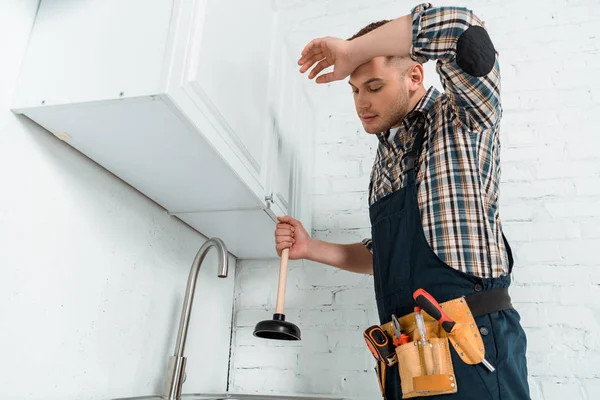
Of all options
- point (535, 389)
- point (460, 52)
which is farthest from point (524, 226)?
point (460, 52)

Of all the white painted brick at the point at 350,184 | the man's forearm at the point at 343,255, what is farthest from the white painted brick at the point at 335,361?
the white painted brick at the point at 350,184

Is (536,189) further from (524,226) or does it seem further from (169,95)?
(169,95)

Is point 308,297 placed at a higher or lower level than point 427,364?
higher

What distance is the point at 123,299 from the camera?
1212mm

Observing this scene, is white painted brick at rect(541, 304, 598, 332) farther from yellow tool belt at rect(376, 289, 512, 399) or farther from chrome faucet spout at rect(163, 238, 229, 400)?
chrome faucet spout at rect(163, 238, 229, 400)

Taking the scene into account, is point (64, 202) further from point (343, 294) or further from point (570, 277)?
point (570, 277)

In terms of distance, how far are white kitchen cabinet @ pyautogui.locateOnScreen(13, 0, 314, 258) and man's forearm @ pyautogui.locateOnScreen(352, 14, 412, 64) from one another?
0.30m

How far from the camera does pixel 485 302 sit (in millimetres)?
967

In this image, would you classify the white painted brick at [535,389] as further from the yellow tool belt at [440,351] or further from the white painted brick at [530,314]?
the yellow tool belt at [440,351]

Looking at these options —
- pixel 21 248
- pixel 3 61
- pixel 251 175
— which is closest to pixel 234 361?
pixel 251 175

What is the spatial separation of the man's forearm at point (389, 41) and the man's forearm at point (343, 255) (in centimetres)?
62

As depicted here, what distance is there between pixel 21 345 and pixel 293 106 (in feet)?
3.54

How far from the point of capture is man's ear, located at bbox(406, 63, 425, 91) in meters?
1.25

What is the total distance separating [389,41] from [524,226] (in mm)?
1003
